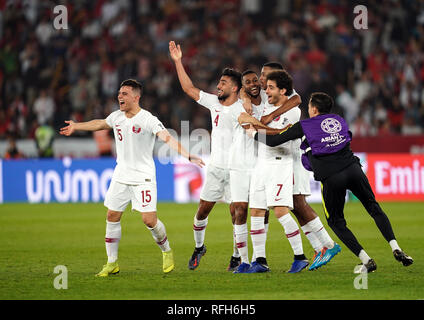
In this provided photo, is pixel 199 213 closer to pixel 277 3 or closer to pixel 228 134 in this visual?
pixel 228 134

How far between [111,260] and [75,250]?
8.92ft

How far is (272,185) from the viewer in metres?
9.09

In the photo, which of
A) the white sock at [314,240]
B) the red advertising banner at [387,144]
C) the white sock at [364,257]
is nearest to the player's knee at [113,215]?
the white sock at [314,240]

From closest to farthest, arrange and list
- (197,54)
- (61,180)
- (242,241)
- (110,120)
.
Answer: (110,120)
(242,241)
(61,180)
(197,54)

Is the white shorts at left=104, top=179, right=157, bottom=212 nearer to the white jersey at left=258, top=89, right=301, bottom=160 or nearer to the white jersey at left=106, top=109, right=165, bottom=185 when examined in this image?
the white jersey at left=106, top=109, right=165, bottom=185

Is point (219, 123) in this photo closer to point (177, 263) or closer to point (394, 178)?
point (177, 263)

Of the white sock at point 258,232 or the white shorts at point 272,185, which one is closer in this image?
the white shorts at point 272,185

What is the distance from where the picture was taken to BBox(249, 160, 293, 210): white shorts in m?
9.07

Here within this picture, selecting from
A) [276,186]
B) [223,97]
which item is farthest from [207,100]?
[276,186]

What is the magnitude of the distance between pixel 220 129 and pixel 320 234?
1.72 m

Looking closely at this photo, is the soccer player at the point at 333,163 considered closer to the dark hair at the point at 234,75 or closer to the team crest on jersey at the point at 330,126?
the team crest on jersey at the point at 330,126

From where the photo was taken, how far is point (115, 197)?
9164 millimetres

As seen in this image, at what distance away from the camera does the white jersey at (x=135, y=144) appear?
362 inches

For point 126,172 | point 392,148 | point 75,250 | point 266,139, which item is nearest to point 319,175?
point 266,139
